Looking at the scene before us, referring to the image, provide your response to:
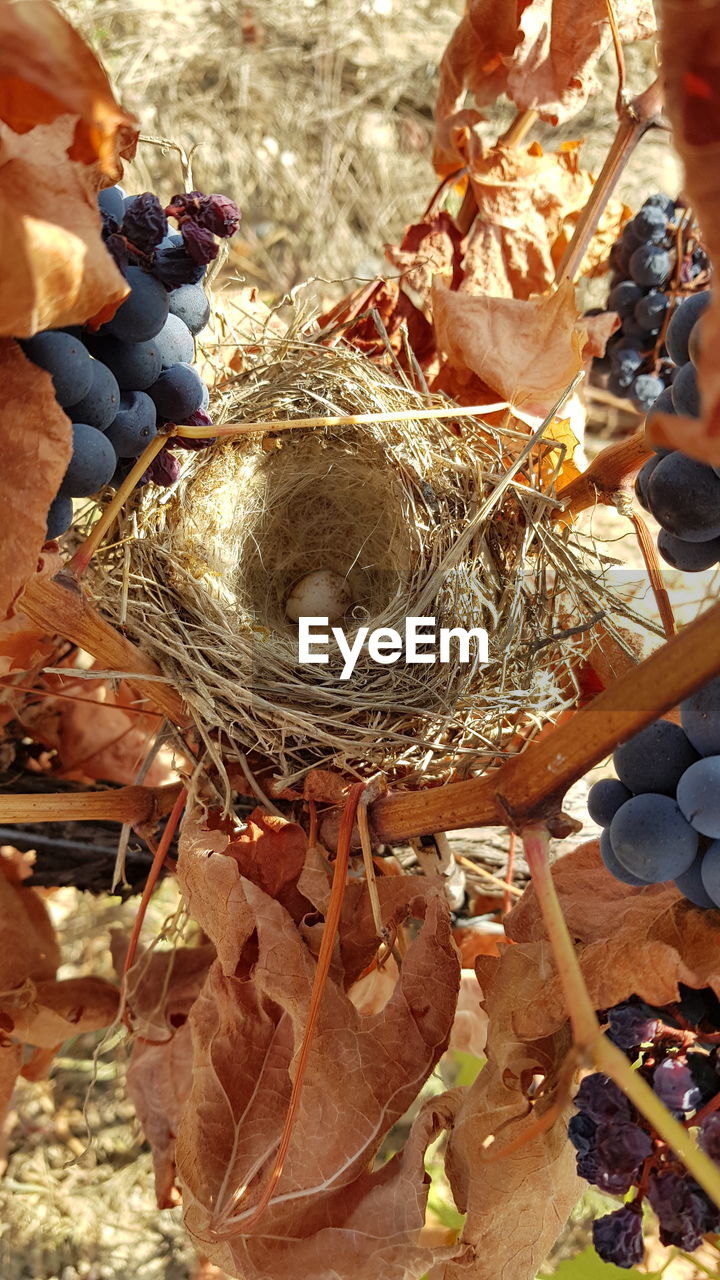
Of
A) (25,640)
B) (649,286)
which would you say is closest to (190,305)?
(25,640)

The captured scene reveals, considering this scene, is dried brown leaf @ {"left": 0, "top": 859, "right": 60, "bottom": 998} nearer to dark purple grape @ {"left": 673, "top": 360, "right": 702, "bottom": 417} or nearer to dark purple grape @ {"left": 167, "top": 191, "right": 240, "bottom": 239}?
dark purple grape @ {"left": 167, "top": 191, "right": 240, "bottom": 239}

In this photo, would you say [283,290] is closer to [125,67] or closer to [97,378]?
[125,67]

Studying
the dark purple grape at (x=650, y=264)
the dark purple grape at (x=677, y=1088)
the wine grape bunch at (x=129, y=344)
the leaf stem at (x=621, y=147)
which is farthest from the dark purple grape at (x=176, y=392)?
the dark purple grape at (x=650, y=264)

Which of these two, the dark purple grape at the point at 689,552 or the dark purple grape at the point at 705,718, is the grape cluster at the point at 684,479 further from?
the dark purple grape at the point at 705,718

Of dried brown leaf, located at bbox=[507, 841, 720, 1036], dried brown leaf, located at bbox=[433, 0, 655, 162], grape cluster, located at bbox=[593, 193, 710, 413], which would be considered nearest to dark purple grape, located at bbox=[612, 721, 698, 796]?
dried brown leaf, located at bbox=[507, 841, 720, 1036]

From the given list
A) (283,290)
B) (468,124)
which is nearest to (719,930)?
(468,124)

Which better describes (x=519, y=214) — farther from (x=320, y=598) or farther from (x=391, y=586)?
(x=320, y=598)
